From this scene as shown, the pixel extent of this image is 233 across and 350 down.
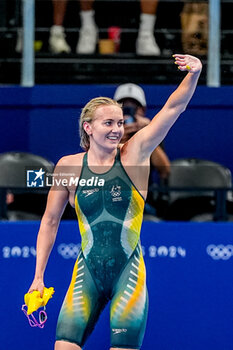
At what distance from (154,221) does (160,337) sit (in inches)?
27.2

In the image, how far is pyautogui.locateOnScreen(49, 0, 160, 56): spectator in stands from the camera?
7.40 meters

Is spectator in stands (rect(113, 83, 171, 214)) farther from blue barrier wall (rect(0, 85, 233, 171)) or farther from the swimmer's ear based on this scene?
the swimmer's ear

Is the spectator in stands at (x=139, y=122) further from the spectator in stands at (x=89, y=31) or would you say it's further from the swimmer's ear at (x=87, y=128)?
the swimmer's ear at (x=87, y=128)

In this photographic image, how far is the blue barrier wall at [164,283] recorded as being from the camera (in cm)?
572

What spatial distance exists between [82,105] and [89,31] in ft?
2.23

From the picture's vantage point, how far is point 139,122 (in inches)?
237

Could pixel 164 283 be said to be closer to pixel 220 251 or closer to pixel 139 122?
pixel 220 251

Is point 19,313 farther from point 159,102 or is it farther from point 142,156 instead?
point 159,102

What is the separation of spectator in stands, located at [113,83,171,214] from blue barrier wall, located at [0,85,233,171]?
62 cm

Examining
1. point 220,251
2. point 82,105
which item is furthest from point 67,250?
point 82,105

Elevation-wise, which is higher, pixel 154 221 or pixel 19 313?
pixel 154 221

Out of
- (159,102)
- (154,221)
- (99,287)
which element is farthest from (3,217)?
(159,102)

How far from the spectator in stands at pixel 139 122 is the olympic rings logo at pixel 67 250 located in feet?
1.80

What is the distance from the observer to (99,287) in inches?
184
